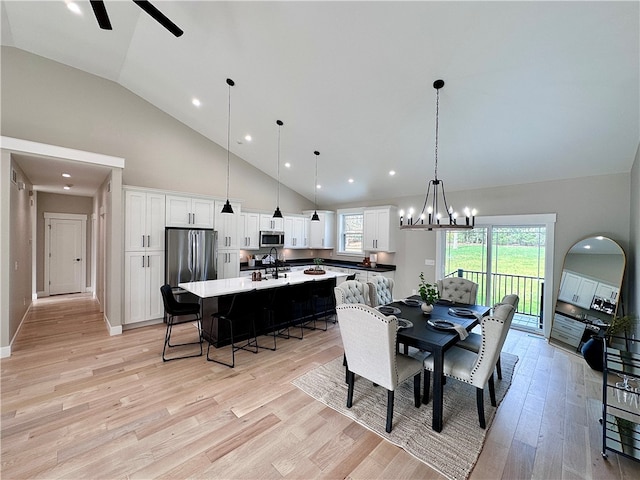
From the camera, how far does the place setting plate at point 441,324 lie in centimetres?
257

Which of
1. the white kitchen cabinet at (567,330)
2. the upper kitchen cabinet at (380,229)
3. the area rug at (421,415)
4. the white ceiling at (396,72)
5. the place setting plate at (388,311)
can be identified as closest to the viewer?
the area rug at (421,415)

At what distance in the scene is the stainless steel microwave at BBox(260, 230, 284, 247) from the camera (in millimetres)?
6680

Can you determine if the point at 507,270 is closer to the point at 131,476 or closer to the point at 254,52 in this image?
the point at 254,52

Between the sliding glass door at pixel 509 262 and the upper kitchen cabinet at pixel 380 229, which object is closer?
the sliding glass door at pixel 509 262

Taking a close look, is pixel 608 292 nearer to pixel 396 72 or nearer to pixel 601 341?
pixel 601 341

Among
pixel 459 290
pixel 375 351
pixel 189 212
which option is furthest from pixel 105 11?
pixel 459 290

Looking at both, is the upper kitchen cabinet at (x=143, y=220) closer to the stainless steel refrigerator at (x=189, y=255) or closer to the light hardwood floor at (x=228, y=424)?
the stainless steel refrigerator at (x=189, y=255)

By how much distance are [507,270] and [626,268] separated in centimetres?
151

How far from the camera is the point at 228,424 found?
7.50 feet

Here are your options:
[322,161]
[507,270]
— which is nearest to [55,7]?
[322,161]

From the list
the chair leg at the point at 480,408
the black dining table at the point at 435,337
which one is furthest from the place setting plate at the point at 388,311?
the chair leg at the point at 480,408

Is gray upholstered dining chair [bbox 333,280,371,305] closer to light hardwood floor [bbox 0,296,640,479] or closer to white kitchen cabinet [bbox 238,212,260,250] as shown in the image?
light hardwood floor [bbox 0,296,640,479]

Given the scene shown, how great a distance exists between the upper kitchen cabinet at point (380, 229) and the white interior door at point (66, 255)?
7681 millimetres

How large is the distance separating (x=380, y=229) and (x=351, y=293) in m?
3.42
